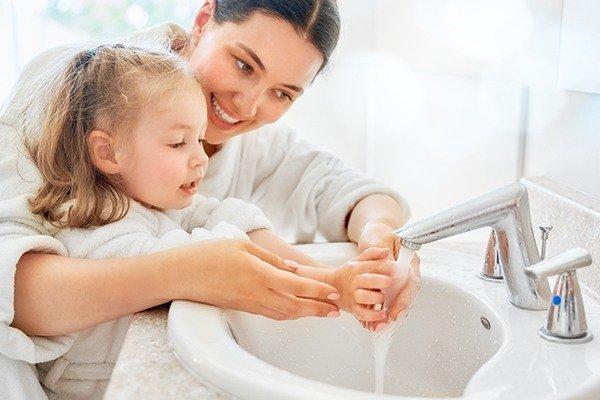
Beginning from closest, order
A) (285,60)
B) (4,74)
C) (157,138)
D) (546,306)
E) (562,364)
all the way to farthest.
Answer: (562,364)
(546,306)
(157,138)
(285,60)
(4,74)

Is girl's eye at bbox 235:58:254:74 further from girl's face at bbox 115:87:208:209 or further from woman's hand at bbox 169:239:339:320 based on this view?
woman's hand at bbox 169:239:339:320

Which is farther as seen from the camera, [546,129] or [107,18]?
[107,18]

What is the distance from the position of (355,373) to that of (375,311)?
17 cm

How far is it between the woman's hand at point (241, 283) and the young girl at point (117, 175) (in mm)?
48

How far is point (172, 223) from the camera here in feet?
3.37

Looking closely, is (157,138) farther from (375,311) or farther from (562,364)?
(562,364)

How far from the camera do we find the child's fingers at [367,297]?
85 centimetres

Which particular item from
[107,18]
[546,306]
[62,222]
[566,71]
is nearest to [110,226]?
[62,222]

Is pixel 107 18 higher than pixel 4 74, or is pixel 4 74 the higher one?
pixel 107 18

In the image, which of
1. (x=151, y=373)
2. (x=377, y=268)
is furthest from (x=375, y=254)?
(x=151, y=373)

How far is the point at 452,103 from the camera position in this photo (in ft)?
5.44

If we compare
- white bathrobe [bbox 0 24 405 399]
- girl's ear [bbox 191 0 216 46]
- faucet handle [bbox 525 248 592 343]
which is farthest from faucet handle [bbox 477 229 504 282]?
girl's ear [bbox 191 0 216 46]

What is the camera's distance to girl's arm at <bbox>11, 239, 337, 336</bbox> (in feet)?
2.66

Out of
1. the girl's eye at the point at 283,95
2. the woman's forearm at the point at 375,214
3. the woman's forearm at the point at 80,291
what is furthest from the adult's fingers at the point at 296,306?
the girl's eye at the point at 283,95
